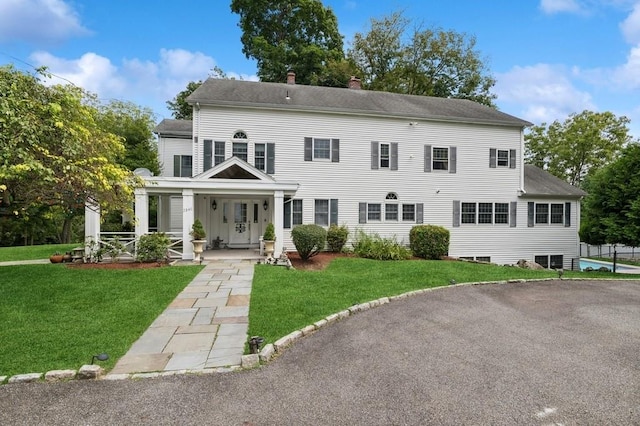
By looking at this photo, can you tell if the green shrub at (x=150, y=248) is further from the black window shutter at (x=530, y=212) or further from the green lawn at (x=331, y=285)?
the black window shutter at (x=530, y=212)

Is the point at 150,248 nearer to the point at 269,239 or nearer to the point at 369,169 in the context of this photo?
the point at 269,239

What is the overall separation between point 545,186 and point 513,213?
2.62m

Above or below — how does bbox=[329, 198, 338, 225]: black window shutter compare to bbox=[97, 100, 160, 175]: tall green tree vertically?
below

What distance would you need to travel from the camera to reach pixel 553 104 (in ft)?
101

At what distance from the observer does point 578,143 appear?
28609 mm

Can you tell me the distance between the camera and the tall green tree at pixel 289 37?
26.7 m

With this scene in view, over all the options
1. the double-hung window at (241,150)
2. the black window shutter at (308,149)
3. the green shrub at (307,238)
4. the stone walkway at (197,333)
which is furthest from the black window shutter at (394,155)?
the stone walkway at (197,333)

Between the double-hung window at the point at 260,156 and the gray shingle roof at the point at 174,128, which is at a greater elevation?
the gray shingle roof at the point at 174,128

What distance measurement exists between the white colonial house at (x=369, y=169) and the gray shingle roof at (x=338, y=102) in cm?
6

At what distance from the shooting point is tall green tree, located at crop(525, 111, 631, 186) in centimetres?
2786

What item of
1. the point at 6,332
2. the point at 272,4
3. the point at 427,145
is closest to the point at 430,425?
the point at 6,332

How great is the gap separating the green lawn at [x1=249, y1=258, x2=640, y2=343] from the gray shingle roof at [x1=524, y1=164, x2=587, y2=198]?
24.9 feet

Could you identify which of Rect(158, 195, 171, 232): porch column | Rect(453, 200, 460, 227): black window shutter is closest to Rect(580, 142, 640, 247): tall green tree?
Rect(453, 200, 460, 227): black window shutter

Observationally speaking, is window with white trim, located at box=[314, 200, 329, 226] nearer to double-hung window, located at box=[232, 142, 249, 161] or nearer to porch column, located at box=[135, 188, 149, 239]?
double-hung window, located at box=[232, 142, 249, 161]
